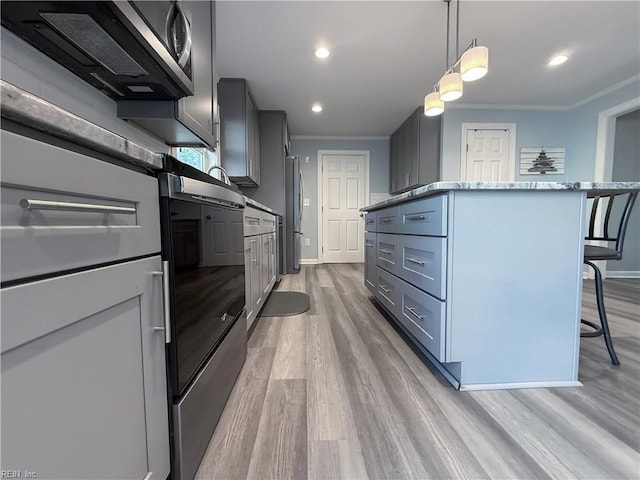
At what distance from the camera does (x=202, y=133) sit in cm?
140

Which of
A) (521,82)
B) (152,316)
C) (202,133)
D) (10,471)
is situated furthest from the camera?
(521,82)

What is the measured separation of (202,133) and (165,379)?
118cm

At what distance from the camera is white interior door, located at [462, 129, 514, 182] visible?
4047mm

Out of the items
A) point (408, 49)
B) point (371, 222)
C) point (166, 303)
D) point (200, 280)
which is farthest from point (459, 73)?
point (166, 303)

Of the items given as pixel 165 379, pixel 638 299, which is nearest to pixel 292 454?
pixel 165 379

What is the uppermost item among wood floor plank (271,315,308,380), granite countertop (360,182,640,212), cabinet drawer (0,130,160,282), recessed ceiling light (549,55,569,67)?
recessed ceiling light (549,55,569,67)

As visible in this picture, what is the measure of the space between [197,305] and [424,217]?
1056 millimetres

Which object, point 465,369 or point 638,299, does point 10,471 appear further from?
point 638,299

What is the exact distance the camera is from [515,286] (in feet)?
3.89

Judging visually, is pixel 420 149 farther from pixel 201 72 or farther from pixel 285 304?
pixel 201 72

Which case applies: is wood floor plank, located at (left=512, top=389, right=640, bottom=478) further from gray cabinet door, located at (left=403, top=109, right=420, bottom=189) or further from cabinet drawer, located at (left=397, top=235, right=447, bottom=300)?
gray cabinet door, located at (left=403, top=109, right=420, bottom=189)

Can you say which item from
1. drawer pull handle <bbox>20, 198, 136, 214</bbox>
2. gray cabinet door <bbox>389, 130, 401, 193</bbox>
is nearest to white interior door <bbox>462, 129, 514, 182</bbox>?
gray cabinet door <bbox>389, 130, 401, 193</bbox>

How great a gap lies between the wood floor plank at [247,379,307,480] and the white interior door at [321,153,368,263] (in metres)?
4.09

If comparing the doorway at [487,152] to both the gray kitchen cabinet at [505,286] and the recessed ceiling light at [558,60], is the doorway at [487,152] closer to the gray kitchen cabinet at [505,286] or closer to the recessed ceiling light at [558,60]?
the recessed ceiling light at [558,60]
